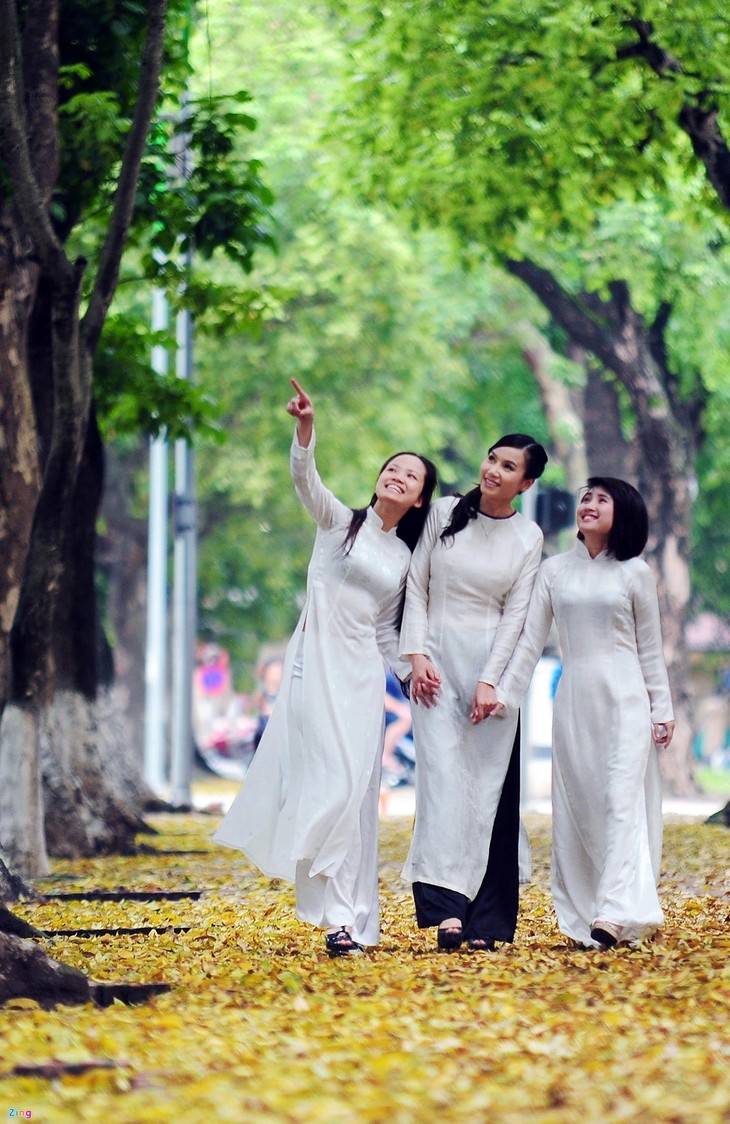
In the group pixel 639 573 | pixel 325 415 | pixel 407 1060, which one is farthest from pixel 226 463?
pixel 407 1060

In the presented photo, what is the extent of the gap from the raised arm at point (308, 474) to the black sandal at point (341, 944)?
1.67 m

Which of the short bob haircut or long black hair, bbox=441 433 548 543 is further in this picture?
the short bob haircut

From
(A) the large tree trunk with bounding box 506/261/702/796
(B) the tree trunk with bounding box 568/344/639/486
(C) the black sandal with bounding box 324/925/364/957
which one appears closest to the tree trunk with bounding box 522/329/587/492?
(B) the tree trunk with bounding box 568/344/639/486

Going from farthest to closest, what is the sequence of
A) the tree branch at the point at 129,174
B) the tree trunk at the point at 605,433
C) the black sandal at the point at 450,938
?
the tree trunk at the point at 605,433
the tree branch at the point at 129,174
the black sandal at the point at 450,938

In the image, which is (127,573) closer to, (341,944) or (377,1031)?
(341,944)

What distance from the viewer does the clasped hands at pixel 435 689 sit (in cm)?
802

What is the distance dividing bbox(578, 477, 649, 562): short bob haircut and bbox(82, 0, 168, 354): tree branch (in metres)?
3.62

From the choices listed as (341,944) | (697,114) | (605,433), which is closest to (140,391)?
(697,114)

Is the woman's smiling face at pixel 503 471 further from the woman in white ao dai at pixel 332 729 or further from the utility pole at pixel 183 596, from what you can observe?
the utility pole at pixel 183 596

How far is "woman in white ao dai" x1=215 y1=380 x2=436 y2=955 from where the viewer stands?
7758mm

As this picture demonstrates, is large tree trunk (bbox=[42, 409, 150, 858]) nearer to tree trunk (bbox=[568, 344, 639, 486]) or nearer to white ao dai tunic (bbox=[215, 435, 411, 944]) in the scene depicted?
white ao dai tunic (bbox=[215, 435, 411, 944])

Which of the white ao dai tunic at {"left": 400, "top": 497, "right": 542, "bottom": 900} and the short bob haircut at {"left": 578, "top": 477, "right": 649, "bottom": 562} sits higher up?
the short bob haircut at {"left": 578, "top": 477, "right": 649, "bottom": 562}

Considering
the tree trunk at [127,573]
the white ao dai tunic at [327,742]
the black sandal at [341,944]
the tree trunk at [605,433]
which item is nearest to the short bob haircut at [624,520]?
the white ao dai tunic at [327,742]

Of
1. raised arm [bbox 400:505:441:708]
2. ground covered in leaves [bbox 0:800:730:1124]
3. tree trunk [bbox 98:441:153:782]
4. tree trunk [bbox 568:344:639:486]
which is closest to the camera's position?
ground covered in leaves [bbox 0:800:730:1124]
